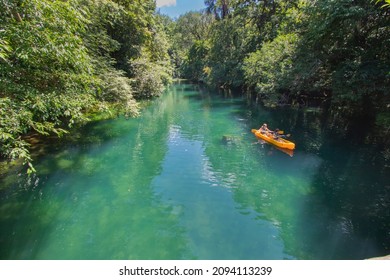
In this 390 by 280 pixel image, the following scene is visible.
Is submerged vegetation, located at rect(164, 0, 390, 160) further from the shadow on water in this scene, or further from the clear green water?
the clear green water

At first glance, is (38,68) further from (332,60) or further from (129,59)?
(332,60)

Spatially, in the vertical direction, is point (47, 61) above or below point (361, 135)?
above

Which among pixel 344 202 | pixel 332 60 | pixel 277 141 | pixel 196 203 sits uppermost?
pixel 332 60

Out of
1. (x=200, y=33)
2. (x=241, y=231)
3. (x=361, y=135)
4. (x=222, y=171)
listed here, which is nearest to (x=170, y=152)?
(x=222, y=171)

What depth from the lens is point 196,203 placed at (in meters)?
9.12

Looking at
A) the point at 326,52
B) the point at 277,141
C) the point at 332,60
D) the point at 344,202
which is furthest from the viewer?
the point at 332,60

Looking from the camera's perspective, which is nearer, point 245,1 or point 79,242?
point 79,242

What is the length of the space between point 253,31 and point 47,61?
1308 inches

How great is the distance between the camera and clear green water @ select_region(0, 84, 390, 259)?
6953mm

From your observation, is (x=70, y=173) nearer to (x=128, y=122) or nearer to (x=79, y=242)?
(x=79, y=242)

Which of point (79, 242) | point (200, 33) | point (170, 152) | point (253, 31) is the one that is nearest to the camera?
point (79, 242)

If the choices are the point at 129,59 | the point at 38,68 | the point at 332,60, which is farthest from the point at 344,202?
the point at 129,59

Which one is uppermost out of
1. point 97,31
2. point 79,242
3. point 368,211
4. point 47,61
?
point 97,31

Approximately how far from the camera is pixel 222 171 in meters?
11.8
